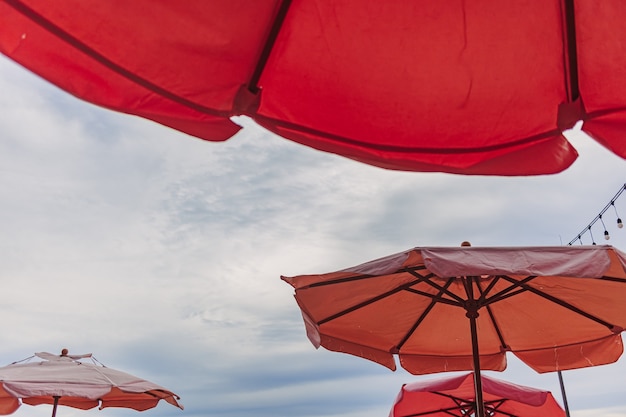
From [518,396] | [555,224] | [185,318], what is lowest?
[518,396]

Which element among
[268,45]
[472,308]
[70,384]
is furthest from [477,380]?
[70,384]

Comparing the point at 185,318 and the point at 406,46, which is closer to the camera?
the point at 406,46

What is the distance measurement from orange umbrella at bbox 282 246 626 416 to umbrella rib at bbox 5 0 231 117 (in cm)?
216

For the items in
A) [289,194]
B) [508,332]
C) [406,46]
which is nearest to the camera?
[406,46]

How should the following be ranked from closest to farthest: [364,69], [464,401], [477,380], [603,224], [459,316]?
[364,69] → [477,380] → [459,316] → [464,401] → [603,224]

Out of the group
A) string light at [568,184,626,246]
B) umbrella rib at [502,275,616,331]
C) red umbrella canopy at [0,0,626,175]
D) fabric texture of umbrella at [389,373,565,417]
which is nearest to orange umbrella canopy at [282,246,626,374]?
umbrella rib at [502,275,616,331]

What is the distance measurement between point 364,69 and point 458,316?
167 inches

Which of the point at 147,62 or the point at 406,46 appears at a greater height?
the point at 406,46

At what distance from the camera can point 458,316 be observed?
5.35 m

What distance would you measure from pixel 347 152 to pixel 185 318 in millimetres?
30864

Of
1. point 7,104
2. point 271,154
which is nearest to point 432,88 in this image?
point 7,104

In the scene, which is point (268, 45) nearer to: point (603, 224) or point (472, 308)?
point (472, 308)

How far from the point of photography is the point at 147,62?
1.43 meters

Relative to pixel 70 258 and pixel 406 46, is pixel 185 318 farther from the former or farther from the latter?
pixel 406 46
